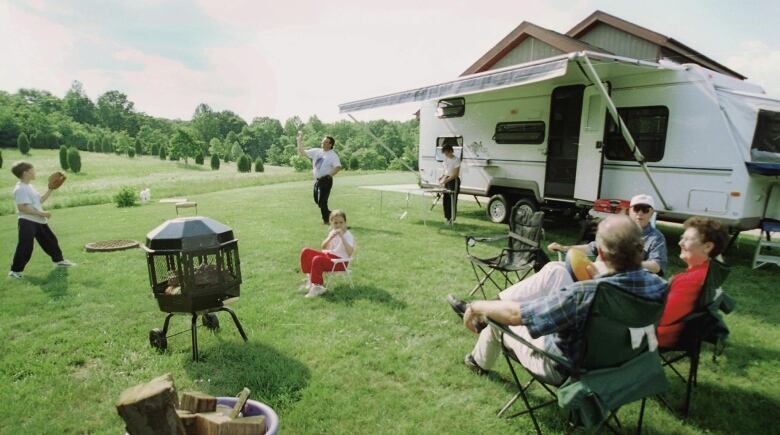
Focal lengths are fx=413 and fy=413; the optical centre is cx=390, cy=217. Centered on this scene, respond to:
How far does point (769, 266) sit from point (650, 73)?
347cm

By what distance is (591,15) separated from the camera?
12328 millimetres

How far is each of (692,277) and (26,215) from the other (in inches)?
285

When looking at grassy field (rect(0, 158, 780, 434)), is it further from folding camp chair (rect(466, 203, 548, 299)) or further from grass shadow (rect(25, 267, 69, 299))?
folding camp chair (rect(466, 203, 548, 299))

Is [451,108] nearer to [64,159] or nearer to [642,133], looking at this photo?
[642,133]

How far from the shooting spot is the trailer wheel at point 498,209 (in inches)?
351

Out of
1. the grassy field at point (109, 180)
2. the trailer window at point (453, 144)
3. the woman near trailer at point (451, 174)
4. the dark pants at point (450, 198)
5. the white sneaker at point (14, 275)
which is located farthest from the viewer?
the grassy field at point (109, 180)

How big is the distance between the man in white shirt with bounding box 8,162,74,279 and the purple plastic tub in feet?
15.3

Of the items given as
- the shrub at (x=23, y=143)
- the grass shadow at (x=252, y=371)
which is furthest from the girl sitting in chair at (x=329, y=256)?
the shrub at (x=23, y=143)

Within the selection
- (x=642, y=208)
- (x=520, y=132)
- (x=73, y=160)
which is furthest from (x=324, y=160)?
(x=73, y=160)

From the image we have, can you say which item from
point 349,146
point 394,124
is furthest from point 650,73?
point 394,124

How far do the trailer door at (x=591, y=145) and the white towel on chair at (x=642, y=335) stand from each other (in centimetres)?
557

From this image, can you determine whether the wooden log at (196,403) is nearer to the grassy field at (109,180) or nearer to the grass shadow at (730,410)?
the grass shadow at (730,410)

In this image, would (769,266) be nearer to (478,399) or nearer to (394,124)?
(478,399)

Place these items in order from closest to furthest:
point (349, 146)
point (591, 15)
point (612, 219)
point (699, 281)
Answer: point (612, 219), point (699, 281), point (591, 15), point (349, 146)
